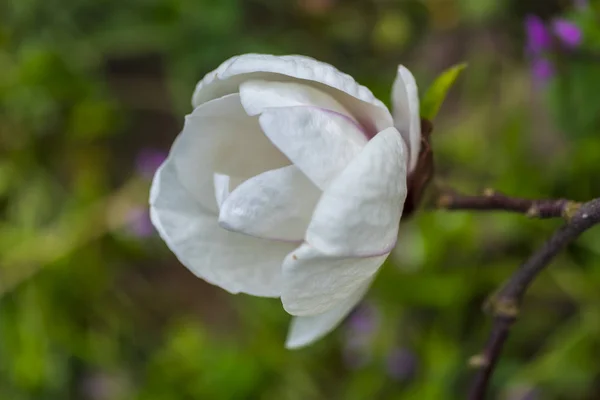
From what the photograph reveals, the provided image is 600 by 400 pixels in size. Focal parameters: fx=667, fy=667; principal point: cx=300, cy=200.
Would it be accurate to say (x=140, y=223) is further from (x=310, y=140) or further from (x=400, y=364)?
(x=310, y=140)

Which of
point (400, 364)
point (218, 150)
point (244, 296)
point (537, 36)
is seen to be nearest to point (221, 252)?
point (218, 150)

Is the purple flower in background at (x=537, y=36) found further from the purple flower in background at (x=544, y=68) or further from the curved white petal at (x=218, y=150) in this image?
the curved white petal at (x=218, y=150)

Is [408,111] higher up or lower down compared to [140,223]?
higher up

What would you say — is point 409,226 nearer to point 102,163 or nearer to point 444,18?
point 444,18

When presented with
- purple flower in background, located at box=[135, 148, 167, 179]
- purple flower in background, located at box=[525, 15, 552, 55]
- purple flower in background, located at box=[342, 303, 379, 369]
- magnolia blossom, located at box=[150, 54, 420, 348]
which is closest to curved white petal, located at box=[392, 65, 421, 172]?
magnolia blossom, located at box=[150, 54, 420, 348]

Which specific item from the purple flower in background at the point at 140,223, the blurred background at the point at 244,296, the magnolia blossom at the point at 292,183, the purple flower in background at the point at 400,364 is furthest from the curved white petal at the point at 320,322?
the purple flower in background at the point at 140,223

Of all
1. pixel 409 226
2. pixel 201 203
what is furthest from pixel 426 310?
pixel 201 203
